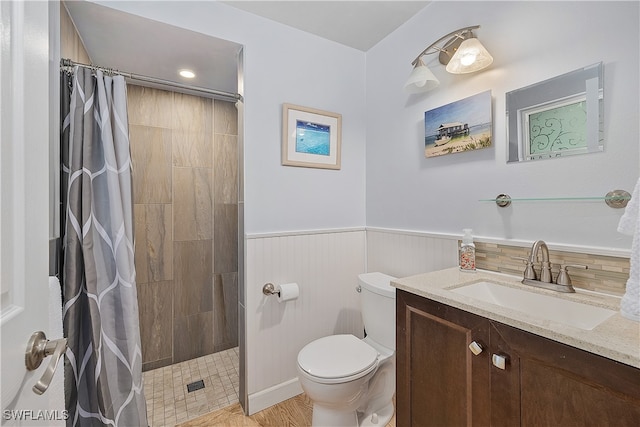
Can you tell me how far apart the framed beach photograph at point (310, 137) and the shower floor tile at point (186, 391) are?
1.61 meters

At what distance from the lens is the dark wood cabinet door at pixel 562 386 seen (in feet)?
2.12

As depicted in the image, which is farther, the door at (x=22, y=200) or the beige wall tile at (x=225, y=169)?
the beige wall tile at (x=225, y=169)

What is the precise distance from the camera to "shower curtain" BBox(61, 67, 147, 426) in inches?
52.6

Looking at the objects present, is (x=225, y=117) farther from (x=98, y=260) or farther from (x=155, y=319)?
(x=155, y=319)

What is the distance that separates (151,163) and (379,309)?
1947 millimetres

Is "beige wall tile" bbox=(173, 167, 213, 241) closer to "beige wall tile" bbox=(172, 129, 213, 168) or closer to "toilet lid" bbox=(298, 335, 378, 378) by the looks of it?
"beige wall tile" bbox=(172, 129, 213, 168)

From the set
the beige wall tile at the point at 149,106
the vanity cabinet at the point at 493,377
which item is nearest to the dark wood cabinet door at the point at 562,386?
the vanity cabinet at the point at 493,377

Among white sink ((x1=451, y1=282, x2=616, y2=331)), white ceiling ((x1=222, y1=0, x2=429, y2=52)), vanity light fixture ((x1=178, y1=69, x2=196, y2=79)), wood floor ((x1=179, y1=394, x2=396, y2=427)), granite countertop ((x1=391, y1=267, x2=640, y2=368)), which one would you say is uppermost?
white ceiling ((x1=222, y1=0, x2=429, y2=52))

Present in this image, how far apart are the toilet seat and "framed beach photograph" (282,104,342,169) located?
3.75 feet

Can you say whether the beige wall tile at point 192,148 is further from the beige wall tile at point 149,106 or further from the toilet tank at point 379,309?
the toilet tank at point 379,309

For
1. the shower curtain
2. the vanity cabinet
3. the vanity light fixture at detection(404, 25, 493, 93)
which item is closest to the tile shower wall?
the shower curtain

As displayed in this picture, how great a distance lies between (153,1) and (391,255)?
2041 millimetres

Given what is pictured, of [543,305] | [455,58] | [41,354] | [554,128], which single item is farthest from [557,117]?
[41,354]

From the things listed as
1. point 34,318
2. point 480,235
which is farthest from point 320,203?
point 34,318
